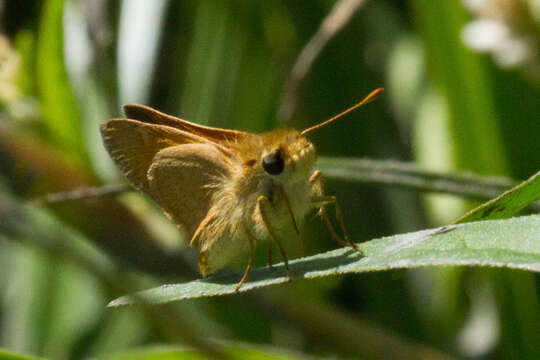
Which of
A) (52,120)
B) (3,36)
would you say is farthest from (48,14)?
(52,120)

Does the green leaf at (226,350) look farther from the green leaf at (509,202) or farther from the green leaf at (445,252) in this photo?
the green leaf at (509,202)

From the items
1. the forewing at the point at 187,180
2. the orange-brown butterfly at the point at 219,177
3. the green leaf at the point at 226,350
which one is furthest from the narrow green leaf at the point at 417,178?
the green leaf at the point at 226,350

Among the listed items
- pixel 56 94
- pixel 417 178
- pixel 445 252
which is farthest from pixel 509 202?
pixel 56 94

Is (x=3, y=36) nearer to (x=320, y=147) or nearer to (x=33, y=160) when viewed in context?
(x=33, y=160)

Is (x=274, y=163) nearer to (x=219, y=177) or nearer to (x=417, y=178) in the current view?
(x=219, y=177)

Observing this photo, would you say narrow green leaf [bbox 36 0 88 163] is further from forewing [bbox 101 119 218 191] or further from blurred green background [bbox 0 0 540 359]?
forewing [bbox 101 119 218 191]
